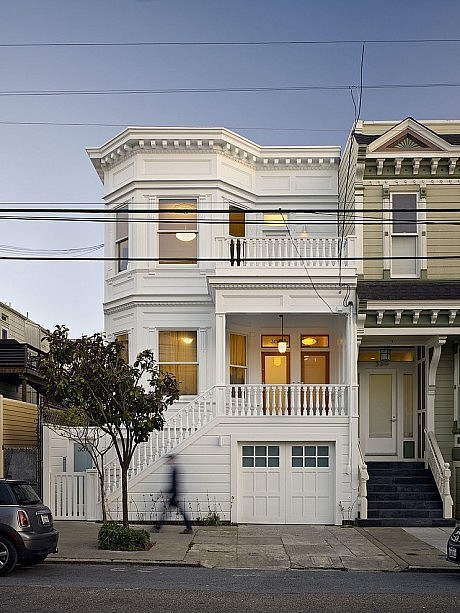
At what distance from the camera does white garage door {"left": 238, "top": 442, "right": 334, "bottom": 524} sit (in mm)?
20578

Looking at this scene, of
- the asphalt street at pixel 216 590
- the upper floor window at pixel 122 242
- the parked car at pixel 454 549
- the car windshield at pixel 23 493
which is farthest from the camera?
the upper floor window at pixel 122 242

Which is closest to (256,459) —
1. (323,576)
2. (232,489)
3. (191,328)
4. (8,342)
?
(232,489)

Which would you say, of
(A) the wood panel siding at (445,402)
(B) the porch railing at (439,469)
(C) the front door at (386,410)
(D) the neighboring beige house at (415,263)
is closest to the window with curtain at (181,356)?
(D) the neighboring beige house at (415,263)

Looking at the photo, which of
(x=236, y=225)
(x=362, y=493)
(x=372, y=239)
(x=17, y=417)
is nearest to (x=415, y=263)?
(x=372, y=239)

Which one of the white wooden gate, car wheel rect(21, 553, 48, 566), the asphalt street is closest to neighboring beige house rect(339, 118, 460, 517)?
the white wooden gate

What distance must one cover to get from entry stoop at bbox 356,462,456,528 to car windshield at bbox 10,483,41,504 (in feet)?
28.9

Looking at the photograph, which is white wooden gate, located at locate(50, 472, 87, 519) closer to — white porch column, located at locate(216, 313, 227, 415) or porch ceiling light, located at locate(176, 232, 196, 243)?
white porch column, located at locate(216, 313, 227, 415)

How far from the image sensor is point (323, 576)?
547 inches

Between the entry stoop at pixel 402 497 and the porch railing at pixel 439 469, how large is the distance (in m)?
0.22

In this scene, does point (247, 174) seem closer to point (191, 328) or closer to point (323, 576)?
point (191, 328)

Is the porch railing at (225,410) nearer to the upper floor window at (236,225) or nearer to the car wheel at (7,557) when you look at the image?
the upper floor window at (236,225)

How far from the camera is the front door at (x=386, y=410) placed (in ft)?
75.9

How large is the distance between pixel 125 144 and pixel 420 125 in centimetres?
767

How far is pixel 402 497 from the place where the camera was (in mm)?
21141
